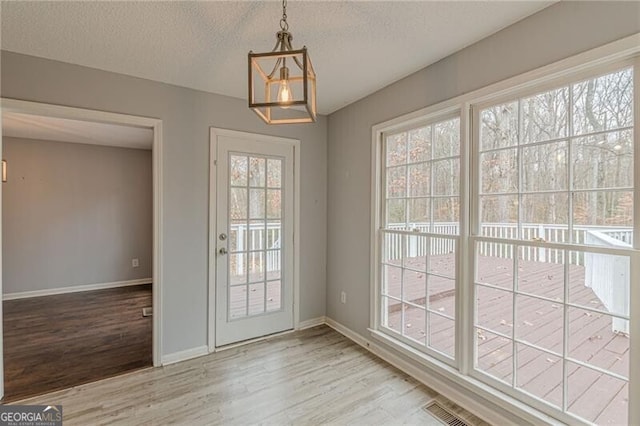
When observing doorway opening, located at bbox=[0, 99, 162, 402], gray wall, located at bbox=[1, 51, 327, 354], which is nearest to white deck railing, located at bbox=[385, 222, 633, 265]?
gray wall, located at bbox=[1, 51, 327, 354]

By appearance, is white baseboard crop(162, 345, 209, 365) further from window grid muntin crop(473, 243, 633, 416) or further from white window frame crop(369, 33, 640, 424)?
window grid muntin crop(473, 243, 633, 416)

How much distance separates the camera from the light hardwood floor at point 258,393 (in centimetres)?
195

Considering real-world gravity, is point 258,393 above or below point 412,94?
→ below

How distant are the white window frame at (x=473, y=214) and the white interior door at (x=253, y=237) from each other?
99 centimetres

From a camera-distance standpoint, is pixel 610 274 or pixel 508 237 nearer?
pixel 610 274

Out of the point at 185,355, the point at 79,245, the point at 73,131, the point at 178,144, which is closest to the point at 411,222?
the point at 178,144

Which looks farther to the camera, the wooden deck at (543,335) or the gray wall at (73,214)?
the gray wall at (73,214)

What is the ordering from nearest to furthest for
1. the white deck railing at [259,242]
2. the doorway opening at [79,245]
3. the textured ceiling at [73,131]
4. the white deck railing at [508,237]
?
1. the white deck railing at [508,237]
2. the doorway opening at [79,245]
3. the white deck railing at [259,242]
4. the textured ceiling at [73,131]

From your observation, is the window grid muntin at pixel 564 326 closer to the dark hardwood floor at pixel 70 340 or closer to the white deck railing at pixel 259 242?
the white deck railing at pixel 259 242

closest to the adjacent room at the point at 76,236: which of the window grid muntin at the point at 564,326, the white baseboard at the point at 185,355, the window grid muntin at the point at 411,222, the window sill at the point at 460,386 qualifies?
the white baseboard at the point at 185,355

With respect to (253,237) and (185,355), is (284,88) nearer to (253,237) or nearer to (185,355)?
(253,237)

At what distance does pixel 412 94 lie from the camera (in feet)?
8.16

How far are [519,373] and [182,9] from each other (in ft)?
9.88

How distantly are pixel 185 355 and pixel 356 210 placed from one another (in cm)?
216
